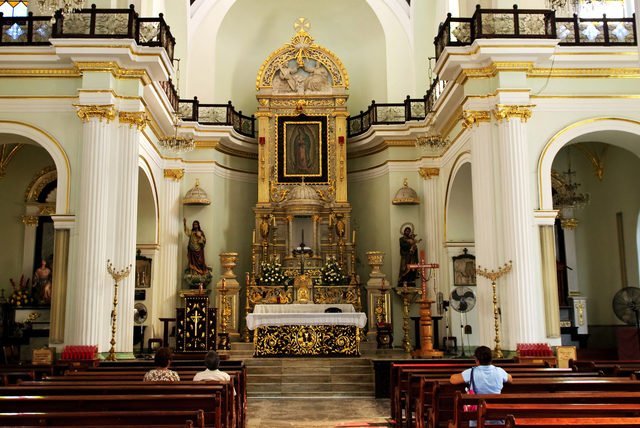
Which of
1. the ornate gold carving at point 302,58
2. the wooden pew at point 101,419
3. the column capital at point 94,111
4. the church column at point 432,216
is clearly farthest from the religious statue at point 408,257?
the wooden pew at point 101,419

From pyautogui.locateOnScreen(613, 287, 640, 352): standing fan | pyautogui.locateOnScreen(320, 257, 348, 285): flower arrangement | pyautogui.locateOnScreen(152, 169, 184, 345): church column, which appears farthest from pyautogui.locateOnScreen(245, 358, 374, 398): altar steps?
pyautogui.locateOnScreen(613, 287, 640, 352): standing fan

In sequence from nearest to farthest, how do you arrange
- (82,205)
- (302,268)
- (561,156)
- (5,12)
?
1. (82,205)
2. (5,12)
3. (561,156)
4. (302,268)

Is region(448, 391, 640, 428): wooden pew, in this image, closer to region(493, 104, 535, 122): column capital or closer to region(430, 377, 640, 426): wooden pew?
region(430, 377, 640, 426): wooden pew

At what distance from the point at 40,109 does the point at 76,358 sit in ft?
18.3

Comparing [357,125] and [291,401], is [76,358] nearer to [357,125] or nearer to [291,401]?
[291,401]

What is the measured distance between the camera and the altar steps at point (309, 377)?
1448cm

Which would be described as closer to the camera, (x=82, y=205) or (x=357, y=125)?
(x=82, y=205)

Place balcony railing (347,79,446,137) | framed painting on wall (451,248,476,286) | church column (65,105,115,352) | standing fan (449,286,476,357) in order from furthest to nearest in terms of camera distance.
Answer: balcony railing (347,79,446,137) → framed painting on wall (451,248,476,286) → standing fan (449,286,476,357) → church column (65,105,115,352)

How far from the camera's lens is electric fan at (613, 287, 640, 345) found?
16750 millimetres

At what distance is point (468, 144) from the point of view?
662 inches

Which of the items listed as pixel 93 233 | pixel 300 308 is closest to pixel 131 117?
pixel 93 233

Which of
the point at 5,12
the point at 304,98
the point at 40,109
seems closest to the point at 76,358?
the point at 40,109

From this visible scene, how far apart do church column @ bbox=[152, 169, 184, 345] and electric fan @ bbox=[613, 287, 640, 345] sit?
471 inches

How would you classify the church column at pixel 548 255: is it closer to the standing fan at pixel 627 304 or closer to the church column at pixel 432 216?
the standing fan at pixel 627 304
